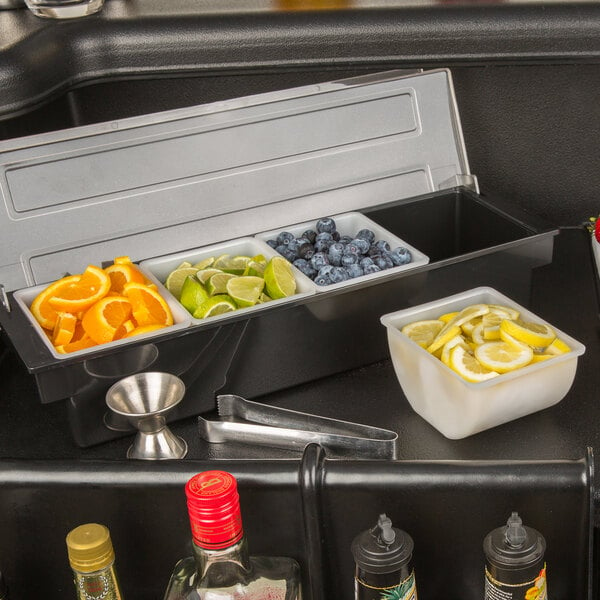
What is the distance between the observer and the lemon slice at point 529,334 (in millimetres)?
1279

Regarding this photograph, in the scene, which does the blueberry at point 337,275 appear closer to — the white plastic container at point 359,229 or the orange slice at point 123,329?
the white plastic container at point 359,229

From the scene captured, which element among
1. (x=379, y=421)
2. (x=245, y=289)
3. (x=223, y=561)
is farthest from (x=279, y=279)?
(x=223, y=561)

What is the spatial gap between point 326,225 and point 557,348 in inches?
18.6

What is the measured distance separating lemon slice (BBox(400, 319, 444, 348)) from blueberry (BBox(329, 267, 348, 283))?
137 mm

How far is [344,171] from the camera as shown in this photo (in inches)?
66.0

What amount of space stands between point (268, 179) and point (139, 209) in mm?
226

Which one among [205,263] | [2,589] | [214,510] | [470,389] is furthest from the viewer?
[205,263]

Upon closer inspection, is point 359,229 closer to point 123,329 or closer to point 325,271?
point 325,271

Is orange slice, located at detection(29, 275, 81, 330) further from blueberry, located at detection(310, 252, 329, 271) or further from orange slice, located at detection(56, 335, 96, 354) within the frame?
blueberry, located at detection(310, 252, 329, 271)

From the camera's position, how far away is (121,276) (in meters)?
1.43

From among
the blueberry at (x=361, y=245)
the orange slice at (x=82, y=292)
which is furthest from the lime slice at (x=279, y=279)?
the orange slice at (x=82, y=292)

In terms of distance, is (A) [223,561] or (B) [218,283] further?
(B) [218,283]

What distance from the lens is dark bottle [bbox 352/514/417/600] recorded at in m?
1.00

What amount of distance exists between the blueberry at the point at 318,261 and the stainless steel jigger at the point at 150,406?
32cm
